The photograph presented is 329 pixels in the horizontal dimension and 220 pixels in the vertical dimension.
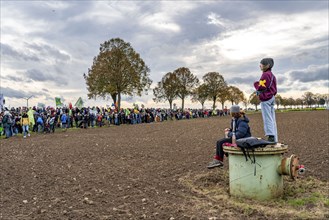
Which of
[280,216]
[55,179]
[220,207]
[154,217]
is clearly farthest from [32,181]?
[280,216]

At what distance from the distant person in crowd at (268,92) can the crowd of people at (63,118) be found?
66.6 ft

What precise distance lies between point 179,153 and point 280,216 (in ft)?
25.6

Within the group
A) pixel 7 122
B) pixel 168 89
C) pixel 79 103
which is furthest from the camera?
pixel 168 89

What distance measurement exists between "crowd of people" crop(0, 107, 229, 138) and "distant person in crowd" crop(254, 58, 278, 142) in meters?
20.3

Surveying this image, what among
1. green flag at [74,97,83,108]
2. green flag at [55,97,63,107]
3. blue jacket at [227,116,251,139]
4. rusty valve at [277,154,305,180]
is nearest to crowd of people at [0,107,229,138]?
green flag at [74,97,83,108]

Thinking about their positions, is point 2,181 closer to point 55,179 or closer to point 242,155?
point 55,179

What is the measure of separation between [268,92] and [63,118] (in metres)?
24.2

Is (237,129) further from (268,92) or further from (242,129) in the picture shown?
(268,92)

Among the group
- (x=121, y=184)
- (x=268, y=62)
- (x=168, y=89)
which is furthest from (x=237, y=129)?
(x=168, y=89)

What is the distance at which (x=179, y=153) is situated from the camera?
13.7 metres

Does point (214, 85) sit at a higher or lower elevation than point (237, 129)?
higher

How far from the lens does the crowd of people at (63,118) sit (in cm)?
2508

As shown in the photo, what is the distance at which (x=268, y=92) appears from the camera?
7.53 meters

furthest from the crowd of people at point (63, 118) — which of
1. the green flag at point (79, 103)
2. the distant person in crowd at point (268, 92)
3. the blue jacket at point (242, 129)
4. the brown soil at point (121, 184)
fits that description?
the distant person in crowd at point (268, 92)
